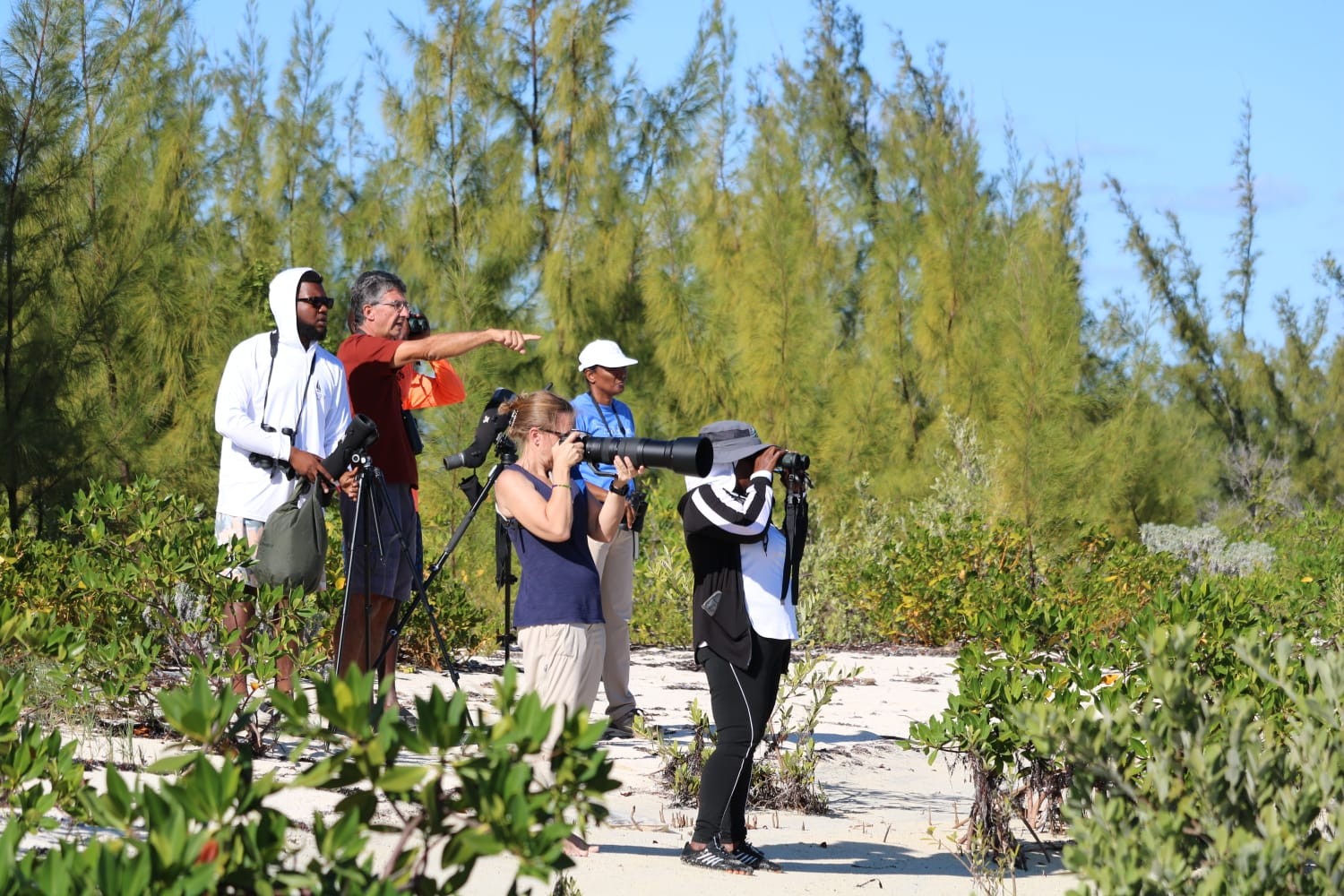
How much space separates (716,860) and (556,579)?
97 cm

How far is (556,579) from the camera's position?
14.4 ft

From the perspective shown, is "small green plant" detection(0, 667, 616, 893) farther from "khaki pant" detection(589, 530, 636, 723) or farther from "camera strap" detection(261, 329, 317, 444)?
"khaki pant" detection(589, 530, 636, 723)

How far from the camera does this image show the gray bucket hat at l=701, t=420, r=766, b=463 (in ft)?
15.0

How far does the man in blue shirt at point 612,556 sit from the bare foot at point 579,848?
1777 mm

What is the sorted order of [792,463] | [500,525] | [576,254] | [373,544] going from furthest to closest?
[576,254] < [373,544] < [500,525] < [792,463]

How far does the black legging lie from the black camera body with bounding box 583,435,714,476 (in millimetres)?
580

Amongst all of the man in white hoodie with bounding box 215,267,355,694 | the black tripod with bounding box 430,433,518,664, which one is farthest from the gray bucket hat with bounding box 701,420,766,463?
the man in white hoodie with bounding box 215,267,355,694

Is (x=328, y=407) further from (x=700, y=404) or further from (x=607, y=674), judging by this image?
(x=700, y=404)

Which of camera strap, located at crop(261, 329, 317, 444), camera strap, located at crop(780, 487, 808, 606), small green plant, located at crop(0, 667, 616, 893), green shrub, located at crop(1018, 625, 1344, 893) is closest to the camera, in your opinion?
small green plant, located at crop(0, 667, 616, 893)

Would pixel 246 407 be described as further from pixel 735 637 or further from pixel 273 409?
pixel 735 637

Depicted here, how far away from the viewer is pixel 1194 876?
2.97 meters

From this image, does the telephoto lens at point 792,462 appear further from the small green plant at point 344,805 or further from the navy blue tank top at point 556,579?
the small green plant at point 344,805

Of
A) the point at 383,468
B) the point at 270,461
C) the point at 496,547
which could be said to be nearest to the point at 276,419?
the point at 270,461

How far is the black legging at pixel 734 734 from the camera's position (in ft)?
14.5
